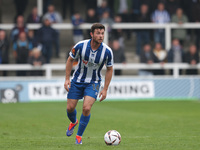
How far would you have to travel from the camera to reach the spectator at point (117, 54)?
19.4 metres

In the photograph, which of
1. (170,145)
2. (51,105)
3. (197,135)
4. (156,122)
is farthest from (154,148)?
(51,105)

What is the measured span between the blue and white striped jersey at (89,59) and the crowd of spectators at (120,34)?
10451mm

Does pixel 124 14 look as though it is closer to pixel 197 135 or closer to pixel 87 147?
pixel 197 135

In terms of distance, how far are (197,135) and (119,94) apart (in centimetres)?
956

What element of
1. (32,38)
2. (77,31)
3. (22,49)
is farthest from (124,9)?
(22,49)

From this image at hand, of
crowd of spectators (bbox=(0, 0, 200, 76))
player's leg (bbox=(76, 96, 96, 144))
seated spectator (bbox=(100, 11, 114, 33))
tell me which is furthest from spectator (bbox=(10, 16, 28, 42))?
player's leg (bbox=(76, 96, 96, 144))

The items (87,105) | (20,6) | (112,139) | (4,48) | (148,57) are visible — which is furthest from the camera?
(20,6)

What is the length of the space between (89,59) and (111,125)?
3.49m

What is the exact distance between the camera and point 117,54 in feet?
64.7

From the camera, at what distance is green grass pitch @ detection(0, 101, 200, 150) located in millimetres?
8288

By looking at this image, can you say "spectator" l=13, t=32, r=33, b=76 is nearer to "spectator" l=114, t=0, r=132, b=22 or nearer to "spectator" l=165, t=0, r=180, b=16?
"spectator" l=114, t=0, r=132, b=22

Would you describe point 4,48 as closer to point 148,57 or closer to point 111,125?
point 148,57

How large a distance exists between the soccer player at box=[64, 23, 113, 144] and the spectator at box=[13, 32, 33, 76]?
10431mm

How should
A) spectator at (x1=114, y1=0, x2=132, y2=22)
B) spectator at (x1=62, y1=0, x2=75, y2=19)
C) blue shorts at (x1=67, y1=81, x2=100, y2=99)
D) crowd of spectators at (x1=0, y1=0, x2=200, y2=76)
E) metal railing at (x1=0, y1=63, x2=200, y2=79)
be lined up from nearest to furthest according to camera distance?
blue shorts at (x1=67, y1=81, x2=100, y2=99) → crowd of spectators at (x1=0, y1=0, x2=200, y2=76) → metal railing at (x1=0, y1=63, x2=200, y2=79) → spectator at (x1=114, y1=0, x2=132, y2=22) → spectator at (x1=62, y1=0, x2=75, y2=19)
